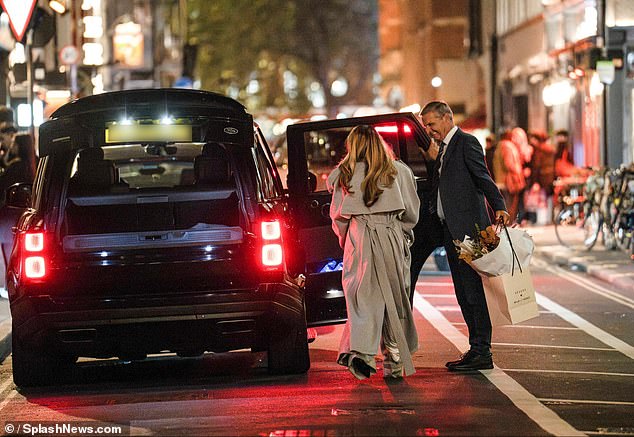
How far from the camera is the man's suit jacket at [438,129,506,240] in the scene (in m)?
10.3

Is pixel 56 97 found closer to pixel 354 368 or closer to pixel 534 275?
pixel 534 275

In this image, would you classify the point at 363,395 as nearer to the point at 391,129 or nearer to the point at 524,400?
the point at 524,400

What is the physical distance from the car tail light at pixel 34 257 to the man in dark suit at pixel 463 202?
2.85 m

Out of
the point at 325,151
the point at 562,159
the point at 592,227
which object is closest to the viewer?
the point at 325,151

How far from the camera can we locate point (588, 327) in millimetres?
13555

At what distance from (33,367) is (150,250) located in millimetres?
1221

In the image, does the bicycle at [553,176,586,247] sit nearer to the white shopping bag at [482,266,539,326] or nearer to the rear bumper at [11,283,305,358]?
the white shopping bag at [482,266,539,326]

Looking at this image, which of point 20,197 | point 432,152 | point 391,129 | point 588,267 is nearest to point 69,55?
point 588,267

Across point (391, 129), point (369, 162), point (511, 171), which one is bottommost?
point (511, 171)

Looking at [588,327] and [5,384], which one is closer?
[5,384]

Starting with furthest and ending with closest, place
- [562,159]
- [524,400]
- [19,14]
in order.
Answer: [562,159]
[19,14]
[524,400]

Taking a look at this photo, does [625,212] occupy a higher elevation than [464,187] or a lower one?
lower

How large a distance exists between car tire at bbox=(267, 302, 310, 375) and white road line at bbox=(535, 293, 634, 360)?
2.83 m

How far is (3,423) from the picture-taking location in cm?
866
